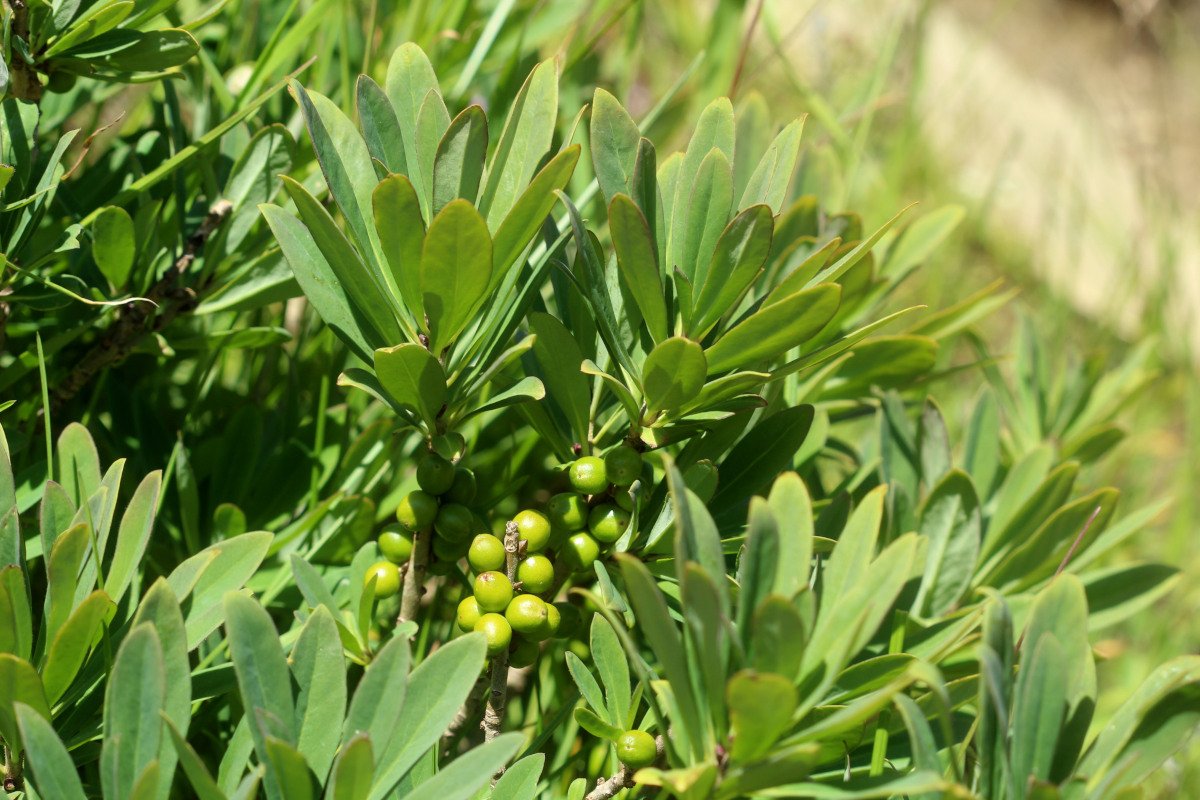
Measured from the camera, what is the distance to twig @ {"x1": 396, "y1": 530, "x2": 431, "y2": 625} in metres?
0.60

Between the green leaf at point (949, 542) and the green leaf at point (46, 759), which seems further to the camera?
Result: the green leaf at point (949, 542)

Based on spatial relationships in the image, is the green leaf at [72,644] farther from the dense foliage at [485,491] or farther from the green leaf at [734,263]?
the green leaf at [734,263]

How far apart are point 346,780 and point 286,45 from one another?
559mm

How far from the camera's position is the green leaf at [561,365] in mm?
559

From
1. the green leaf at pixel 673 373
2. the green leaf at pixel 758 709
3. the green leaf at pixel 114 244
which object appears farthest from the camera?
the green leaf at pixel 114 244

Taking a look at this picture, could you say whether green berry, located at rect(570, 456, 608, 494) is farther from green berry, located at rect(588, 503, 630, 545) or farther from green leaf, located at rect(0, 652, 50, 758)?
green leaf, located at rect(0, 652, 50, 758)

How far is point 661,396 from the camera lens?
0.54 metres

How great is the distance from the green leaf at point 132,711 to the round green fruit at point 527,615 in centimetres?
17

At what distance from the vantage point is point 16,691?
46 centimetres

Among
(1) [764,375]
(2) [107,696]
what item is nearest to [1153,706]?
(1) [764,375]

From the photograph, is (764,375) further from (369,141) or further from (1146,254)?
(1146,254)

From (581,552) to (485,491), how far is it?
0.60 feet

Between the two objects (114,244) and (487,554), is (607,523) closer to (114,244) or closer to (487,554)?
(487,554)

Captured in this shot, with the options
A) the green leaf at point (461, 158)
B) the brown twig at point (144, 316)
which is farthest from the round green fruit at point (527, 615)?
the brown twig at point (144, 316)
